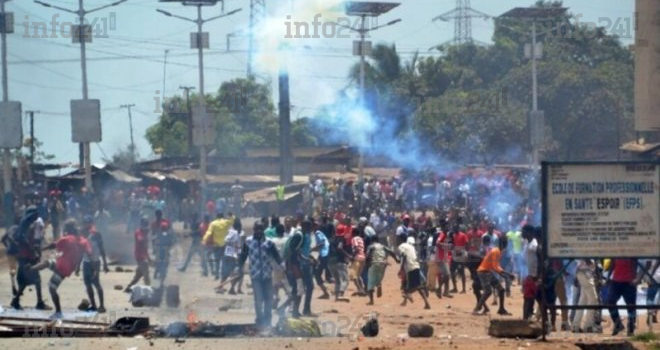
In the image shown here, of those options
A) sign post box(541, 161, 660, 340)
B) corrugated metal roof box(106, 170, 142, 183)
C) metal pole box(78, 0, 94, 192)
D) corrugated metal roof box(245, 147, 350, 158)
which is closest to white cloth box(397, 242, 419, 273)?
sign post box(541, 161, 660, 340)

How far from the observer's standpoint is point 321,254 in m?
22.6

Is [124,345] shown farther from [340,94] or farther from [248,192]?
[340,94]

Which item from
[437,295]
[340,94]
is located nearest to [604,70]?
[340,94]

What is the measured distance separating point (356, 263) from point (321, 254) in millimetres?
1132

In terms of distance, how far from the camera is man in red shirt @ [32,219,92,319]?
1761 cm

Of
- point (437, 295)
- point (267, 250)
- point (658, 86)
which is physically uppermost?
point (658, 86)

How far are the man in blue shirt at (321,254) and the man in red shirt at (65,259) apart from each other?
5430 millimetres

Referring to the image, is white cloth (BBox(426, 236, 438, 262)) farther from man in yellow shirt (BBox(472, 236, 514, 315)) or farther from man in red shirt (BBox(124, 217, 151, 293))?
man in red shirt (BBox(124, 217, 151, 293))

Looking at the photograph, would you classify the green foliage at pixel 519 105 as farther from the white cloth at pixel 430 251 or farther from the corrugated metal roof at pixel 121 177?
the white cloth at pixel 430 251

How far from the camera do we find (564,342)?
14.3 meters

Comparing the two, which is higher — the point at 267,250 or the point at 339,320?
the point at 267,250

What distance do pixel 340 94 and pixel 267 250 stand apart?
5404 centimetres

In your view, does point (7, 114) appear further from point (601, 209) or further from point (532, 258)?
point (601, 209)

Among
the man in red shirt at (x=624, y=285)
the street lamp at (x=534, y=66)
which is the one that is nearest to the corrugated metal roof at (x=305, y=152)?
the street lamp at (x=534, y=66)
